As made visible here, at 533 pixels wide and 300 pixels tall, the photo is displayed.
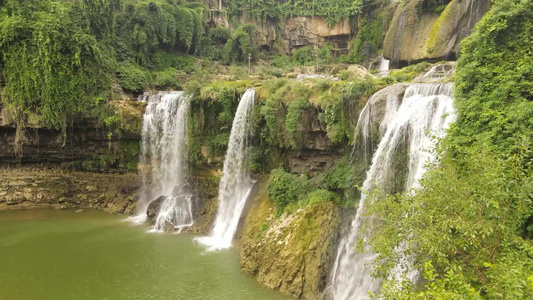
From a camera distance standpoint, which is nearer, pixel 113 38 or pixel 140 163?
pixel 140 163

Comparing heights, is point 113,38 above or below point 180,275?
above

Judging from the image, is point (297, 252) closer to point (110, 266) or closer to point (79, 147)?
point (110, 266)

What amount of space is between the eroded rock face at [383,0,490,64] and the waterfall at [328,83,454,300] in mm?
12929

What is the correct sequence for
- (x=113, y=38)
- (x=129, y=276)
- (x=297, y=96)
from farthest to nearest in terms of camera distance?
1. (x=113, y=38)
2. (x=297, y=96)
3. (x=129, y=276)

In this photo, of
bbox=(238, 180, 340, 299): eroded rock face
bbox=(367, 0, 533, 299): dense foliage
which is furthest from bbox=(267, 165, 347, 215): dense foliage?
bbox=(367, 0, 533, 299): dense foliage

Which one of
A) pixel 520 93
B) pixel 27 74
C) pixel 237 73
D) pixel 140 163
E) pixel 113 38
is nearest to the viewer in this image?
pixel 520 93

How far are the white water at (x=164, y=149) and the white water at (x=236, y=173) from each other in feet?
8.66

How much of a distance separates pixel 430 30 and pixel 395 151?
1649 centimetres

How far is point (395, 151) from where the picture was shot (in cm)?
1088

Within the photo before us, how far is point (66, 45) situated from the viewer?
20.1 meters

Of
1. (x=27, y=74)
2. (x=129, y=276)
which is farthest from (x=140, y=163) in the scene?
(x=129, y=276)

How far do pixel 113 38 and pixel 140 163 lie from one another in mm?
11392

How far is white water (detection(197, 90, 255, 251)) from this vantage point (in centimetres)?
1728

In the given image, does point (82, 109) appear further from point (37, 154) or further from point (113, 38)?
point (113, 38)
